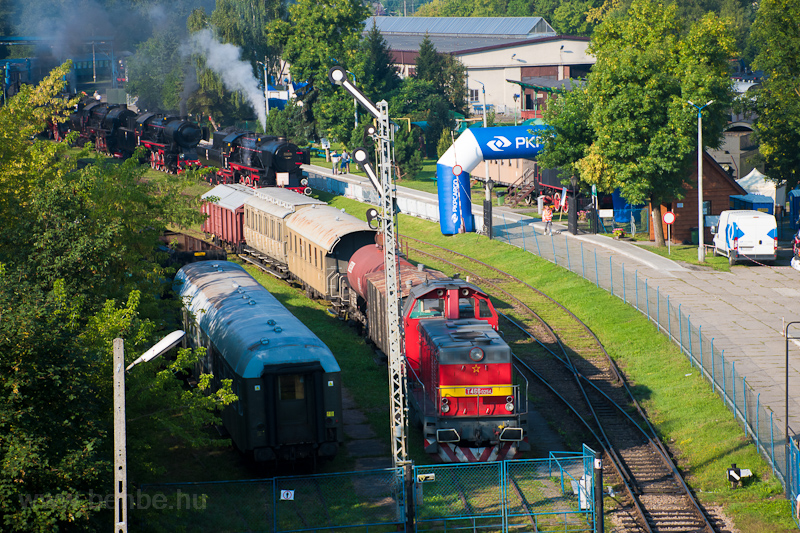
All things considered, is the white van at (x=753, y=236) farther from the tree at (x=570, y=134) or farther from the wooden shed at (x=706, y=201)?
the tree at (x=570, y=134)

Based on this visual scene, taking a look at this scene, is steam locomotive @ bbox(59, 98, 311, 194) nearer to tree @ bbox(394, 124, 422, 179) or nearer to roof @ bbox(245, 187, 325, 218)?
roof @ bbox(245, 187, 325, 218)

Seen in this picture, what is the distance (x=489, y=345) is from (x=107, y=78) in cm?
11589

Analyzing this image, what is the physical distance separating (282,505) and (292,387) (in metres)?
2.72

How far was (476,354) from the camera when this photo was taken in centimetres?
2108

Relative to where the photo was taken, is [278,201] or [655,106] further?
[655,106]

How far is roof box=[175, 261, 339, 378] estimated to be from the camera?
68.5ft

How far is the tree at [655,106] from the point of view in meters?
43.8

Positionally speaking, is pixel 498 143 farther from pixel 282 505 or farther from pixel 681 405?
pixel 282 505

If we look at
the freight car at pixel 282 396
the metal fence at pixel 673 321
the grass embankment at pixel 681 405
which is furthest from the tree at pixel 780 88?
the freight car at pixel 282 396

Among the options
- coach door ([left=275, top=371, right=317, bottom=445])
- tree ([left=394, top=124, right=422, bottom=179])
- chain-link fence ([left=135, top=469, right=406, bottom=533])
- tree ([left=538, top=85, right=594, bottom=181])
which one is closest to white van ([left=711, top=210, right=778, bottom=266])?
tree ([left=538, top=85, right=594, bottom=181])

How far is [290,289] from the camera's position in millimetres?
40594

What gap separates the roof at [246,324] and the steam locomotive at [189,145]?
2172 centimetres

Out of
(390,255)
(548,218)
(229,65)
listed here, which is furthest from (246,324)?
(229,65)

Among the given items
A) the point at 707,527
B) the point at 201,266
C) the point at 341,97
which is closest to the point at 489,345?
the point at 707,527
